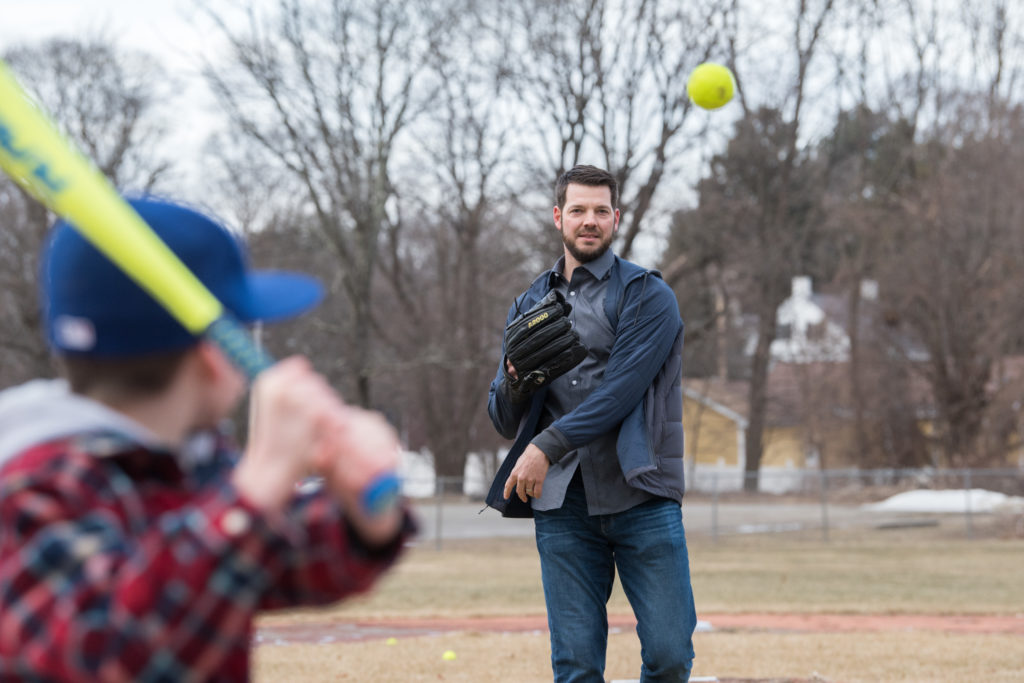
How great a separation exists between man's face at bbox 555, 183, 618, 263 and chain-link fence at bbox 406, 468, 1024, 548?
1467cm

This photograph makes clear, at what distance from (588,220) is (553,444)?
37.4 inches

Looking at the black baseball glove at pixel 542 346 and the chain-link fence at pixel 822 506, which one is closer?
the black baseball glove at pixel 542 346

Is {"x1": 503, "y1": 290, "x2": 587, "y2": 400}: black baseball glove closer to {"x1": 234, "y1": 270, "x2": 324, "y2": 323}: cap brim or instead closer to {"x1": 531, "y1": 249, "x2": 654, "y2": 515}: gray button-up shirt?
{"x1": 531, "y1": 249, "x2": 654, "y2": 515}: gray button-up shirt

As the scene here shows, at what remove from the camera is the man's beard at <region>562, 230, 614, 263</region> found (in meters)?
4.73

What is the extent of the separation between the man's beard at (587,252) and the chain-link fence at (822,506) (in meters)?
14.6

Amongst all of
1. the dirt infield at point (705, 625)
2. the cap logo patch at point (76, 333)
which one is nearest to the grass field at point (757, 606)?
the dirt infield at point (705, 625)

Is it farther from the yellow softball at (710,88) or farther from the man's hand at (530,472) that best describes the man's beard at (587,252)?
the yellow softball at (710,88)

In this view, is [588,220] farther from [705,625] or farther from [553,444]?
[705,625]

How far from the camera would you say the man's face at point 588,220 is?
469 cm

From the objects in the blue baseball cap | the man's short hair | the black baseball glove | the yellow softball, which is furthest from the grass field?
the yellow softball

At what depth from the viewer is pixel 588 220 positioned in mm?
4711

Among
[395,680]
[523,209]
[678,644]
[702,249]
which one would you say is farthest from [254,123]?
[678,644]

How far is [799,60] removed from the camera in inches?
1180

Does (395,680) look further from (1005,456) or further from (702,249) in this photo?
(702,249)
